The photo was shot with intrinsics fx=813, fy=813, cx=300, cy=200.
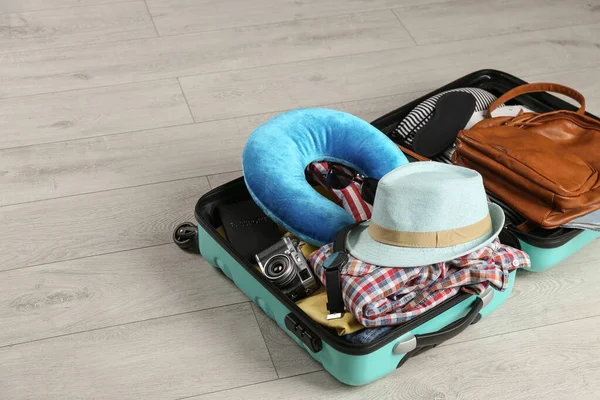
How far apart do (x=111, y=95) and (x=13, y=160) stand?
12.0 inches

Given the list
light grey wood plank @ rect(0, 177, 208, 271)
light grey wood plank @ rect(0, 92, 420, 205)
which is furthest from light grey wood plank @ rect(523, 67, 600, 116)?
light grey wood plank @ rect(0, 177, 208, 271)

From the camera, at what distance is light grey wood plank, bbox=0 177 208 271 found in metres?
1.48

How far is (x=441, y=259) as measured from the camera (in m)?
1.20

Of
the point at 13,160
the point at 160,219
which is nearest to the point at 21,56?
the point at 13,160

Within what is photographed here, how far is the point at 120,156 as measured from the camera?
67.5 inches

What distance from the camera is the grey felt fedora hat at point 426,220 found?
1193 mm

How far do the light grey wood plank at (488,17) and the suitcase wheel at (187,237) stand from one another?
3.08ft

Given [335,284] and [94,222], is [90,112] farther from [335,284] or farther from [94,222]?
[335,284]

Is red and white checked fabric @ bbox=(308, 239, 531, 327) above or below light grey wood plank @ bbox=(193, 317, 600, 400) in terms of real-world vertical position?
above

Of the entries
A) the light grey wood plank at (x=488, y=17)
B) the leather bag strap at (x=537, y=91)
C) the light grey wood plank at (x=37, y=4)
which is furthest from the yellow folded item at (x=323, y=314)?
the light grey wood plank at (x=37, y=4)

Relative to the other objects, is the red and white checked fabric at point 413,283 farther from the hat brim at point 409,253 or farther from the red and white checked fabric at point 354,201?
the red and white checked fabric at point 354,201

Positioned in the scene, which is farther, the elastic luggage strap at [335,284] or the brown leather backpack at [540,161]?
the brown leather backpack at [540,161]

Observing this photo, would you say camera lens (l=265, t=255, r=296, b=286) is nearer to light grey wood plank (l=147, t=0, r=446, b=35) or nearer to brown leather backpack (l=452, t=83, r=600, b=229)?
brown leather backpack (l=452, t=83, r=600, b=229)

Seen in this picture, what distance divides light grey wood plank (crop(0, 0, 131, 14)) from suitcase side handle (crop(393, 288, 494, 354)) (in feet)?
4.70
